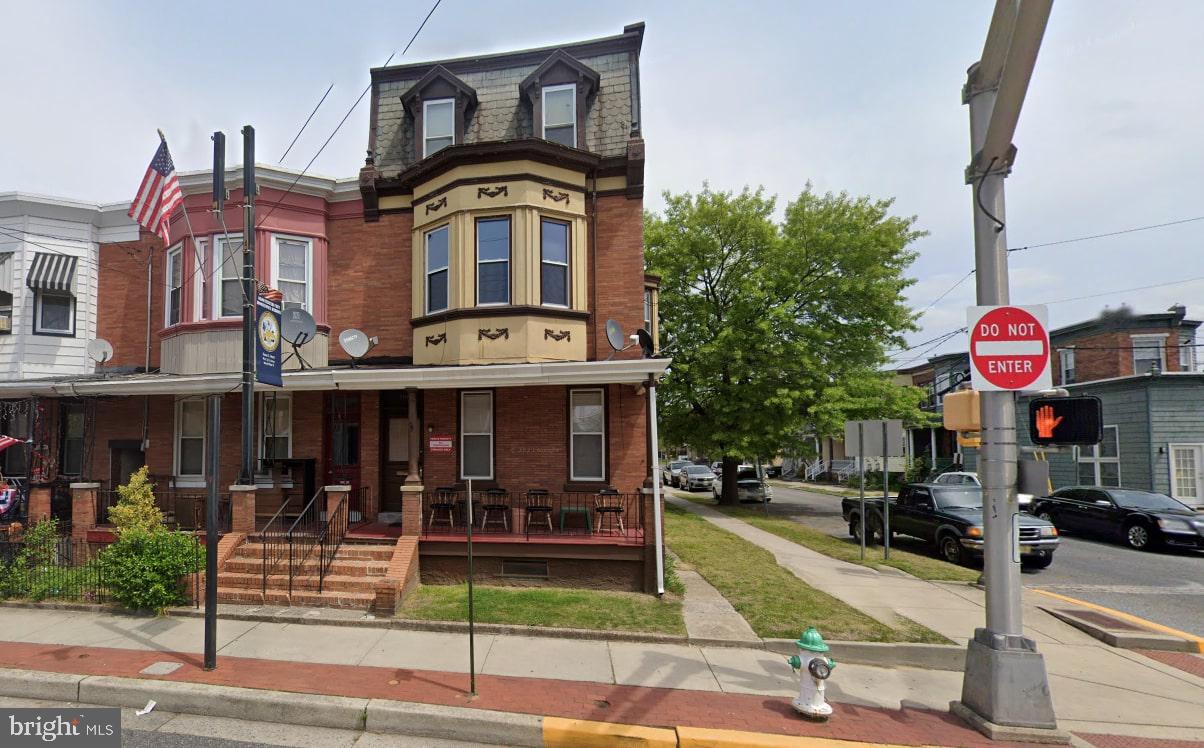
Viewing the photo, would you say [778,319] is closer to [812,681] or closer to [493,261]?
[493,261]

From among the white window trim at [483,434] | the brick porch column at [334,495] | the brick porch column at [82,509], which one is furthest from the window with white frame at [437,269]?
the brick porch column at [82,509]

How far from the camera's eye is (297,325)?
34.7 feet

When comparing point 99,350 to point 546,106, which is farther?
point 99,350

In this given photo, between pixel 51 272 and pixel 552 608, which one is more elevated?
pixel 51 272

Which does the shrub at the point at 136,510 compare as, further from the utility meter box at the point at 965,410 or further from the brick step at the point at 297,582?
the utility meter box at the point at 965,410

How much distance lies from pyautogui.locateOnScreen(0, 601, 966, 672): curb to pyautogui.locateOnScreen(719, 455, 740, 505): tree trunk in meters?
16.4

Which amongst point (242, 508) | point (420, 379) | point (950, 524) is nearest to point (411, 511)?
point (420, 379)

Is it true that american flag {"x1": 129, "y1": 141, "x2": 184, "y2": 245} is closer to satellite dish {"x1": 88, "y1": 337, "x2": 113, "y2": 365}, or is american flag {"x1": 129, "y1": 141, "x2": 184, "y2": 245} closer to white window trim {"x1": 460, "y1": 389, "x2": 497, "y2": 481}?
satellite dish {"x1": 88, "y1": 337, "x2": 113, "y2": 365}

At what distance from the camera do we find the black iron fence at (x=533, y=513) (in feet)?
32.9

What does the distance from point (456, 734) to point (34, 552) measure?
28.6 feet

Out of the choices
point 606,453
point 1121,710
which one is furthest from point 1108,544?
point 606,453

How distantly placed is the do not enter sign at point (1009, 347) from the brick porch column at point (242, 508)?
1018cm

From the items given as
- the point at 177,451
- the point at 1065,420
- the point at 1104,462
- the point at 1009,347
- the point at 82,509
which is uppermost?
the point at 1009,347

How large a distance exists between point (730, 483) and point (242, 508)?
18119 mm
